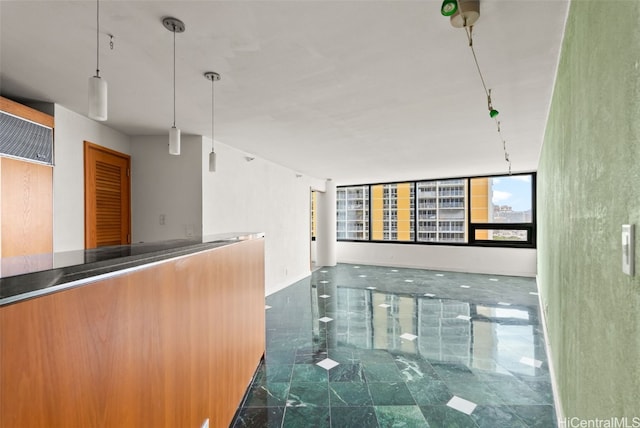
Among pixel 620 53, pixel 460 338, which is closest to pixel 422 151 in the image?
pixel 460 338

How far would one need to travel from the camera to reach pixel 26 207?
8.30 feet

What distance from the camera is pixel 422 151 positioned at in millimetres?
4641

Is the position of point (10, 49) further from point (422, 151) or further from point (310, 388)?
point (422, 151)

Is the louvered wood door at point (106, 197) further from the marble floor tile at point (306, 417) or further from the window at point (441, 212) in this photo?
the window at point (441, 212)

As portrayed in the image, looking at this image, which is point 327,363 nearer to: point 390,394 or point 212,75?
point 390,394

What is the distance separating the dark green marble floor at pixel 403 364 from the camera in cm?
205

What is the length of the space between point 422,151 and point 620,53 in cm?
402

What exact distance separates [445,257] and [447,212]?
4.20 feet

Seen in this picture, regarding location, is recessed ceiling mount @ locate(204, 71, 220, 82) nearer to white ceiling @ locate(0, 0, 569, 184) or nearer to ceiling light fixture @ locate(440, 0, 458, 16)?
white ceiling @ locate(0, 0, 569, 184)

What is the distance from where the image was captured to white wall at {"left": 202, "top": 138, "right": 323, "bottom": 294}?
4109 mm

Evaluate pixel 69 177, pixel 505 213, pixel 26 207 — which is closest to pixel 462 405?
pixel 26 207

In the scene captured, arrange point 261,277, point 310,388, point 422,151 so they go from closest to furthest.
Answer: point 310,388, point 261,277, point 422,151

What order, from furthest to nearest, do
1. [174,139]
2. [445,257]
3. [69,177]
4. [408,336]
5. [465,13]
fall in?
[445,257] < [408,336] < [69,177] < [174,139] < [465,13]

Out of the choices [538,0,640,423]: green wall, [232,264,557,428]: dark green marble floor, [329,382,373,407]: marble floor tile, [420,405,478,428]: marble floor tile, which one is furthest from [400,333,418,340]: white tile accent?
Result: [538,0,640,423]: green wall
